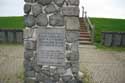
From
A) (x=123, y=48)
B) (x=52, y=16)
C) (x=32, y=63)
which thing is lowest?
(x=123, y=48)

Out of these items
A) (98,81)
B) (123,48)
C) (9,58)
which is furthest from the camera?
(123,48)

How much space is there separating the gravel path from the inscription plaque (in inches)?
83.6

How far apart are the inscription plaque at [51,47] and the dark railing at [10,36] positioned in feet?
37.2

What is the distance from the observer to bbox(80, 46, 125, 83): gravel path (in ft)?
32.8

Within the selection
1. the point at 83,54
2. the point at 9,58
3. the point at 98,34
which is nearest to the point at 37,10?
the point at 9,58

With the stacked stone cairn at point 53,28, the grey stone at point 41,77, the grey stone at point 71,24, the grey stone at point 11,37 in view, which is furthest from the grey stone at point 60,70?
the grey stone at point 11,37

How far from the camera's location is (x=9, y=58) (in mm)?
13828

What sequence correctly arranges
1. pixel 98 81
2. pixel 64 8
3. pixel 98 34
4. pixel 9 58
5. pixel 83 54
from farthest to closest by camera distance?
1. pixel 98 34
2. pixel 83 54
3. pixel 9 58
4. pixel 98 81
5. pixel 64 8

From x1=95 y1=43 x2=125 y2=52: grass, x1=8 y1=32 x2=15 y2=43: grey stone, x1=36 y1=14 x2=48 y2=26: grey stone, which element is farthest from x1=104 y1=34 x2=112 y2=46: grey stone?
x1=36 y1=14 x2=48 y2=26: grey stone

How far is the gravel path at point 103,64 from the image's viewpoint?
9994mm

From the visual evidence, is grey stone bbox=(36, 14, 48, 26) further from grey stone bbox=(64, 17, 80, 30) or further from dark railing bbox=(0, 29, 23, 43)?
dark railing bbox=(0, 29, 23, 43)

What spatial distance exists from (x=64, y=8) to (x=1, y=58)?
687 centimetres

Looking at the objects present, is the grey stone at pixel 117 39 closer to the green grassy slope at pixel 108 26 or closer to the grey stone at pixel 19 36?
the green grassy slope at pixel 108 26

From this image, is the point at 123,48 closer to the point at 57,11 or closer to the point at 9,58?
the point at 9,58
